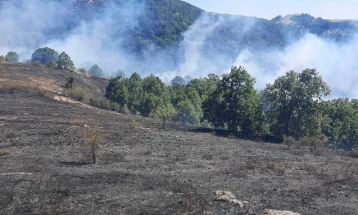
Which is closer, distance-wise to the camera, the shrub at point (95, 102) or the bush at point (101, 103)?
the bush at point (101, 103)

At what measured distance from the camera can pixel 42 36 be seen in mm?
169875

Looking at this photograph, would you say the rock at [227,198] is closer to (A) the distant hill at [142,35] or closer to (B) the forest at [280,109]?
(B) the forest at [280,109]

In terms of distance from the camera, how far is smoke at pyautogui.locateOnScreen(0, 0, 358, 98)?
518 ft

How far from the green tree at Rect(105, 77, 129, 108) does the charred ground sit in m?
14.3

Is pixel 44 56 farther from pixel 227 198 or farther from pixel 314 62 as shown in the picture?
pixel 314 62

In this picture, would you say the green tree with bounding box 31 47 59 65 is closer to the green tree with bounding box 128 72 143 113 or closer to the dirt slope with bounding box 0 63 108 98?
the dirt slope with bounding box 0 63 108 98

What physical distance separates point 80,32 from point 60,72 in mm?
117979

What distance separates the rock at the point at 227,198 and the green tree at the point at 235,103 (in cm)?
2376

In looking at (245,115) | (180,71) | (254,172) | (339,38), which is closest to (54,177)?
(254,172)

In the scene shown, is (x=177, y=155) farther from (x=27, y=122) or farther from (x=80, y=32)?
(x=80, y=32)

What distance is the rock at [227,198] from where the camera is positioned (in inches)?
583

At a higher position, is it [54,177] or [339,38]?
[339,38]

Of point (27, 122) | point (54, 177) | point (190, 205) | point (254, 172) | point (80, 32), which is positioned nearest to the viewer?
point (190, 205)

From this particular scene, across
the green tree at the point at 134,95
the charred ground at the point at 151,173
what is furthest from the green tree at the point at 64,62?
the charred ground at the point at 151,173
